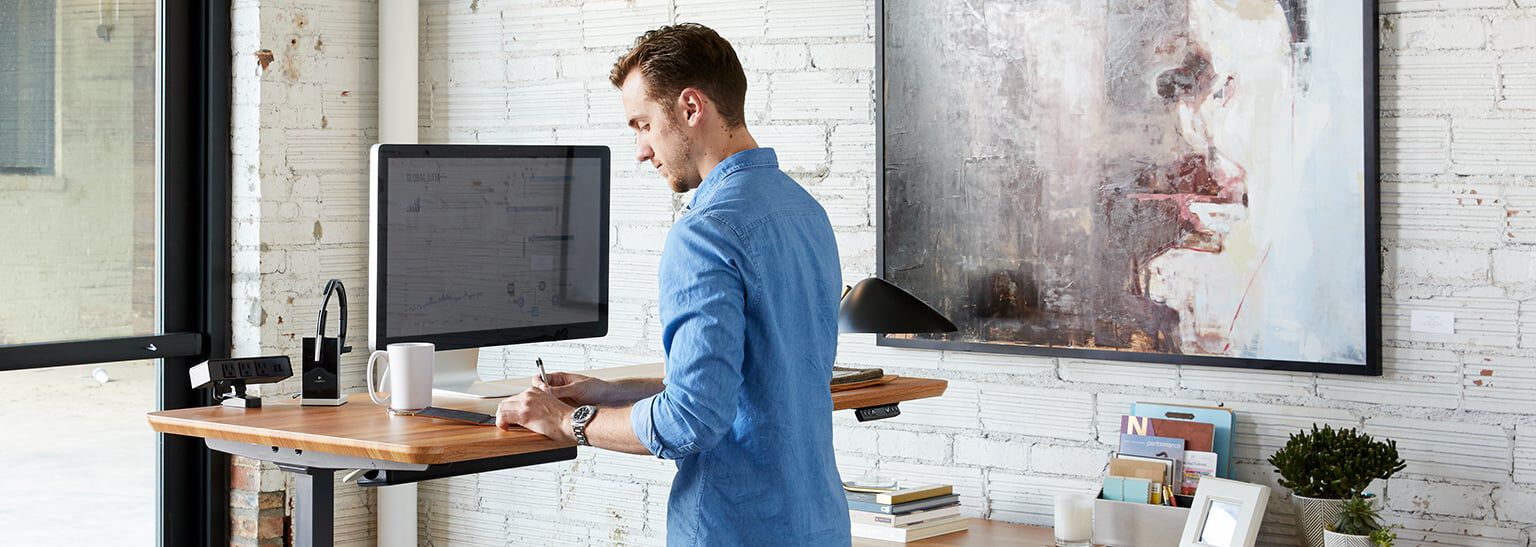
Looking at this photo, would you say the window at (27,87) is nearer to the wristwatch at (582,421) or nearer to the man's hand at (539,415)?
the man's hand at (539,415)

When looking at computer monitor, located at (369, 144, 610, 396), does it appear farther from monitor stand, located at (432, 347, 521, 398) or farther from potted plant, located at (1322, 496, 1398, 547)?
potted plant, located at (1322, 496, 1398, 547)

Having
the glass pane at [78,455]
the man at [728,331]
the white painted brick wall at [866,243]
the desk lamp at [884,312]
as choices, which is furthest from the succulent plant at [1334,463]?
the glass pane at [78,455]

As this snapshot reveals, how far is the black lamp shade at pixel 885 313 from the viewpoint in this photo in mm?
2729

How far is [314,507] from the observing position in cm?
218

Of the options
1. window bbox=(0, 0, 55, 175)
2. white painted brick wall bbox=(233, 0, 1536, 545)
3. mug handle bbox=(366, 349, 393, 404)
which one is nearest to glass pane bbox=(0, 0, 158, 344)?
window bbox=(0, 0, 55, 175)

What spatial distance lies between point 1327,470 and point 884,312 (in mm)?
846

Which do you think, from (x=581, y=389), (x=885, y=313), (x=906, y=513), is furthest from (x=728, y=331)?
(x=906, y=513)

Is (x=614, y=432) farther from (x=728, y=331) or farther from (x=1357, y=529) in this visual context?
(x=1357, y=529)

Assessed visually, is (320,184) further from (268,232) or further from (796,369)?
(796,369)

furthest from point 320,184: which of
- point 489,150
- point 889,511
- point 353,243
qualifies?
point 889,511

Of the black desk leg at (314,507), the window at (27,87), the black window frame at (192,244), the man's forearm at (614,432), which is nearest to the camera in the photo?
the man's forearm at (614,432)

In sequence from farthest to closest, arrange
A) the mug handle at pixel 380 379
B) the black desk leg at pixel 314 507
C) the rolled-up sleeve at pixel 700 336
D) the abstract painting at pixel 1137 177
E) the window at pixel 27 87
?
the window at pixel 27 87
the abstract painting at pixel 1137 177
the mug handle at pixel 380 379
the black desk leg at pixel 314 507
the rolled-up sleeve at pixel 700 336

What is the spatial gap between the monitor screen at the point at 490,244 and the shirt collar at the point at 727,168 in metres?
0.74

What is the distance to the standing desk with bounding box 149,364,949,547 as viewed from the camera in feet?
6.32
